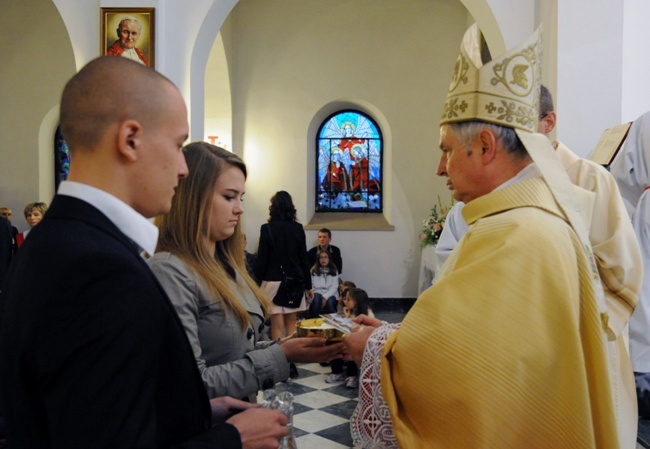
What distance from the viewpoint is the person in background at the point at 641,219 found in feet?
12.9

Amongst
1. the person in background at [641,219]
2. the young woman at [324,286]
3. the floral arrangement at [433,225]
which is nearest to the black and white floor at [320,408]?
the young woman at [324,286]

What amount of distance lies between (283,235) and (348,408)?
6.37 ft

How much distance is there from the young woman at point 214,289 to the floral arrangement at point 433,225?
6.19 m

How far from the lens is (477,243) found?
1676mm

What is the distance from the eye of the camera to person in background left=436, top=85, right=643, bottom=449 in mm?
A: 2146

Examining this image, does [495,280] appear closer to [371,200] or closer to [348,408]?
[348,408]

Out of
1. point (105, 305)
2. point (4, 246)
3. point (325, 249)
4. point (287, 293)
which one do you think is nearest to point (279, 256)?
point (287, 293)

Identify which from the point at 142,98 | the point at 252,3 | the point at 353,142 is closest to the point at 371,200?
the point at 353,142

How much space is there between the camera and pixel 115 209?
1.04 meters

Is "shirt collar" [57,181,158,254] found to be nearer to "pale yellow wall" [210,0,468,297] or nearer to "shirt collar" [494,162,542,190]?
"shirt collar" [494,162,542,190]

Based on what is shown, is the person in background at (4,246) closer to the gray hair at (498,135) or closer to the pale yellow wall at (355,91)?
the gray hair at (498,135)

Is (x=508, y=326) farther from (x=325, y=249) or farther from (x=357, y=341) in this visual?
(x=325, y=249)

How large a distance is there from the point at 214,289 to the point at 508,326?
0.77 meters

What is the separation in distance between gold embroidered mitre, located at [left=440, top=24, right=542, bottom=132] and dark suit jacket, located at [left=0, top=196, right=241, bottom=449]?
1.16 m
